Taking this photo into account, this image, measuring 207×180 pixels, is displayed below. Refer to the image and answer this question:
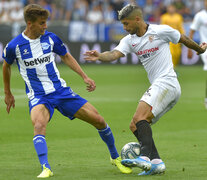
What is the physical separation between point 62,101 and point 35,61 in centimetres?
61

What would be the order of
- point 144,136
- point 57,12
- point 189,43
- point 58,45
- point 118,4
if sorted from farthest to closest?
point 118,4 < point 57,12 < point 189,43 < point 58,45 < point 144,136

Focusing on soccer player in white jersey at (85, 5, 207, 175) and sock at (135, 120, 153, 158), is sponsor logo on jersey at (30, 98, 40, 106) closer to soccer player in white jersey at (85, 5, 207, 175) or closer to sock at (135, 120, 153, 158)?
soccer player in white jersey at (85, 5, 207, 175)

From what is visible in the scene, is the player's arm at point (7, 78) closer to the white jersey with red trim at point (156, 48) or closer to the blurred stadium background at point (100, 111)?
the blurred stadium background at point (100, 111)

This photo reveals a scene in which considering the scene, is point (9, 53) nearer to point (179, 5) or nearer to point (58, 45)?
point (58, 45)

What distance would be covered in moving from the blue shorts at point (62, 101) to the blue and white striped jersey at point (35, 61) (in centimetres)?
6

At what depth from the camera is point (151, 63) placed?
26.8 feet

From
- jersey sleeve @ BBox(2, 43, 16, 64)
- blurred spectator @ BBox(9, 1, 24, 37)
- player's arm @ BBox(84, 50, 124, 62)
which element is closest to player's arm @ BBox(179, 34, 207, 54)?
player's arm @ BBox(84, 50, 124, 62)

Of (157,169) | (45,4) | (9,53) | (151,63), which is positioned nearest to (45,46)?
(9,53)

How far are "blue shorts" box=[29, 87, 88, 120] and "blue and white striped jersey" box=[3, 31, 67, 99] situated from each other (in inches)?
2.5

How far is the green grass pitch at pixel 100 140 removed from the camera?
8.09 meters

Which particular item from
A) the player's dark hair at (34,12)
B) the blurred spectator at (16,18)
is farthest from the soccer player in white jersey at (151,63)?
the blurred spectator at (16,18)

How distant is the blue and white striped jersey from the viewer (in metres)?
8.01

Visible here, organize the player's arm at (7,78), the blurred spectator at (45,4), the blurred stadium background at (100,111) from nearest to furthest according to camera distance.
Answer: the player's arm at (7,78)
the blurred stadium background at (100,111)
the blurred spectator at (45,4)

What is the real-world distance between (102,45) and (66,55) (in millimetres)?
20094
